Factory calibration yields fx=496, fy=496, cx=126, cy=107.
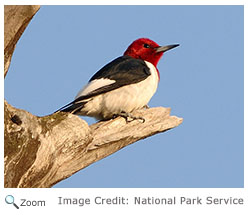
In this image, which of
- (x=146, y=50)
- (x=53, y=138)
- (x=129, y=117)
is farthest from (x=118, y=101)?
(x=53, y=138)

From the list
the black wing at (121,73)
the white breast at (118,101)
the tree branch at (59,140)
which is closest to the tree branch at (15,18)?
the tree branch at (59,140)

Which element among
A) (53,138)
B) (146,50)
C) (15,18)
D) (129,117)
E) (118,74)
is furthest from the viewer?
(146,50)

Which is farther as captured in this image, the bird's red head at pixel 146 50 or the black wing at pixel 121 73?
the bird's red head at pixel 146 50

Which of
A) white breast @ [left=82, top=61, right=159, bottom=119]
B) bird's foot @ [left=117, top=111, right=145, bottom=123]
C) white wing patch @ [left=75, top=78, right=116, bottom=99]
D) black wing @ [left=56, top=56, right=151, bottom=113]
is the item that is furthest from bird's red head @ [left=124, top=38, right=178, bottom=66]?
bird's foot @ [left=117, top=111, right=145, bottom=123]

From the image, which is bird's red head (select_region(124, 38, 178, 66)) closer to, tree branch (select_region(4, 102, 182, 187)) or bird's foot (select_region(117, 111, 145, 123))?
tree branch (select_region(4, 102, 182, 187))

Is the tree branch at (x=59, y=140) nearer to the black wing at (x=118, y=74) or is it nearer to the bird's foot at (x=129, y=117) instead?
the bird's foot at (x=129, y=117)

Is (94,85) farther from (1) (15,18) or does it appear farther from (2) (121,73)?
(1) (15,18)
